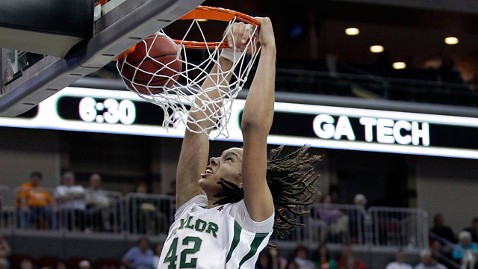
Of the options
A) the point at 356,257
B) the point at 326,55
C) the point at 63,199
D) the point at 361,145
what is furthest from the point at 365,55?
the point at 63,199

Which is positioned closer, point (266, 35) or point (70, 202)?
point (266, 35)

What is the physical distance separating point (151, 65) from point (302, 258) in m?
11.6

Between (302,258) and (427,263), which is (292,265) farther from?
(427,263)

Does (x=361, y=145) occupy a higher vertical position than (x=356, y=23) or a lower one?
lower

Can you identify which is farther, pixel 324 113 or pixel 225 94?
pixel 324 113

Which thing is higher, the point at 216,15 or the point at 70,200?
the point at 216,15

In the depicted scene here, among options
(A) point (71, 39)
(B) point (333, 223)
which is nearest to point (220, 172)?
(A) point (71, 39)

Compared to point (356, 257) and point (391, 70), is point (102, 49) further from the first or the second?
point (391, 70)

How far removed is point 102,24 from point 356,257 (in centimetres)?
1374

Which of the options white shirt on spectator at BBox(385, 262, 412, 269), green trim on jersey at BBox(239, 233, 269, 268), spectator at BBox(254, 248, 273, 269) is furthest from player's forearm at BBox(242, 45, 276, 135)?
white shirt on spectator at BBox(385, 262, 412, 269)

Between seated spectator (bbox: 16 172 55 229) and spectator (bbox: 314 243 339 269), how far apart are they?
3796 millimetres

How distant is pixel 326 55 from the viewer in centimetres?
2236

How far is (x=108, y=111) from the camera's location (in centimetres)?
1728

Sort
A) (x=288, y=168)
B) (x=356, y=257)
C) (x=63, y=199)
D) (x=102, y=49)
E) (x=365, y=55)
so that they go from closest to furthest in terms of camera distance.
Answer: (x=102, y=49) < (x=288, y=168) < (x=63, y=199) < (x=356, y=257) < (x=365, y=55)
